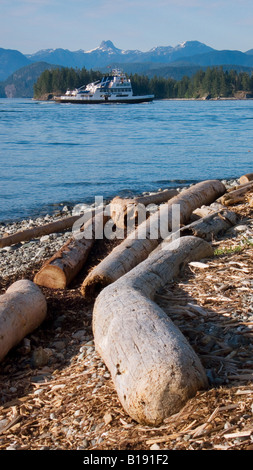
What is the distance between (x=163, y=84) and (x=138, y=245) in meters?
142

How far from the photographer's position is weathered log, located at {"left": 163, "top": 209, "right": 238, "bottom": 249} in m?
7.31

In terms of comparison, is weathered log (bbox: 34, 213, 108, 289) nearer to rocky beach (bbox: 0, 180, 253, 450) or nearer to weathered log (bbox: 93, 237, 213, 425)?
rocky beach (bbox: 0, 180, 253, 450)

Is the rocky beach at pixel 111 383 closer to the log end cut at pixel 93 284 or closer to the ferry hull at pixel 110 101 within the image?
the log end cut at pixel 93 284

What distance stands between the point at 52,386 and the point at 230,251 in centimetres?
313

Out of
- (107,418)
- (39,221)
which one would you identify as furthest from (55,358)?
(39,221)

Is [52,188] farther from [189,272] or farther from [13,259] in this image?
[189,272]

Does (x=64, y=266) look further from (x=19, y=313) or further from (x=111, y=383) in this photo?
(x=111, y=383)

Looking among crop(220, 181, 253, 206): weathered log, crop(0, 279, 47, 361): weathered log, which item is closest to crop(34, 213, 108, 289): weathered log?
crop(0, 279, 47, 361): weathered log

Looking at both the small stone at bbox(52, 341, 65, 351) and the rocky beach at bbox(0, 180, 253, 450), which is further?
the small stone at bbox(52, 341, 65, 351)

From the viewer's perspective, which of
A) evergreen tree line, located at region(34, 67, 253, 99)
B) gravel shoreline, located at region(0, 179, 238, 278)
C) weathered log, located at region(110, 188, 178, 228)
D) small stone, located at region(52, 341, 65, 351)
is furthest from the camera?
evergreen tree line, located at region(34, 67, 253, 99)

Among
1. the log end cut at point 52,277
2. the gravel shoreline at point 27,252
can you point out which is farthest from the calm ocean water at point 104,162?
the log end cut at point 52,277

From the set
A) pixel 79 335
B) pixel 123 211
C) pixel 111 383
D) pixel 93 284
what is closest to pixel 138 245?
pixel 93 284

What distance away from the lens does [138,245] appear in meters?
7.37

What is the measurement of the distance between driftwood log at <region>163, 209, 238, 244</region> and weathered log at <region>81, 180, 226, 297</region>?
1.75 feet
